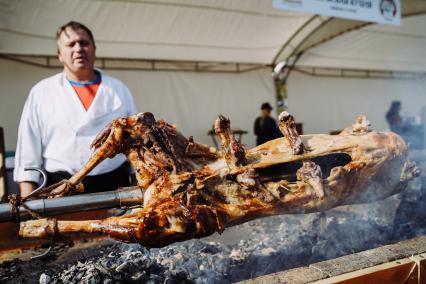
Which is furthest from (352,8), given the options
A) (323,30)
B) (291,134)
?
(291,134)

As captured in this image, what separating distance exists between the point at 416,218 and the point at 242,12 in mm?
5555

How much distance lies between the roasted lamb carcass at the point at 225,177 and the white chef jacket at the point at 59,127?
88 cm

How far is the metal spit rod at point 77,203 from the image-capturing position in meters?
1.86

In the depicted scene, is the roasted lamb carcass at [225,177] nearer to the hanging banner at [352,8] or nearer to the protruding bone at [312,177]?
the protruding bone at [312,177]

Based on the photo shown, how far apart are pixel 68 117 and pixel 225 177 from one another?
1.58 metres

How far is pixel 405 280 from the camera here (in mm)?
2102

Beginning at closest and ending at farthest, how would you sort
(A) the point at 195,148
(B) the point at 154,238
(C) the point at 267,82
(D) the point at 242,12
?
(B) the point at 154,238 < (A) the point at 195,148 < (D) the point at 242,12 < (C) the point at 267,82

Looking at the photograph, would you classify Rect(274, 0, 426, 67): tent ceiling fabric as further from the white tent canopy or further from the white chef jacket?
the white chef jacket

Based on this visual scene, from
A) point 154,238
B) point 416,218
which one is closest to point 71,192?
point 154,238

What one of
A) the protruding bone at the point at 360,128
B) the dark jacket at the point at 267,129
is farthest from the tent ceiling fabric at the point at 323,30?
the protruding bone at the point at 360,128

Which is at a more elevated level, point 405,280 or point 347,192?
point 347,192

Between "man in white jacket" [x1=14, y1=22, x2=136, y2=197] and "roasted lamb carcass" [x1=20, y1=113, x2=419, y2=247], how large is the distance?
0.89 meters

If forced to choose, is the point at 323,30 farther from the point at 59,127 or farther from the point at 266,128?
the point at 59,127

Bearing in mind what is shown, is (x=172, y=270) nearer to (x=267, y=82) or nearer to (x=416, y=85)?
(x=267, y=82)
